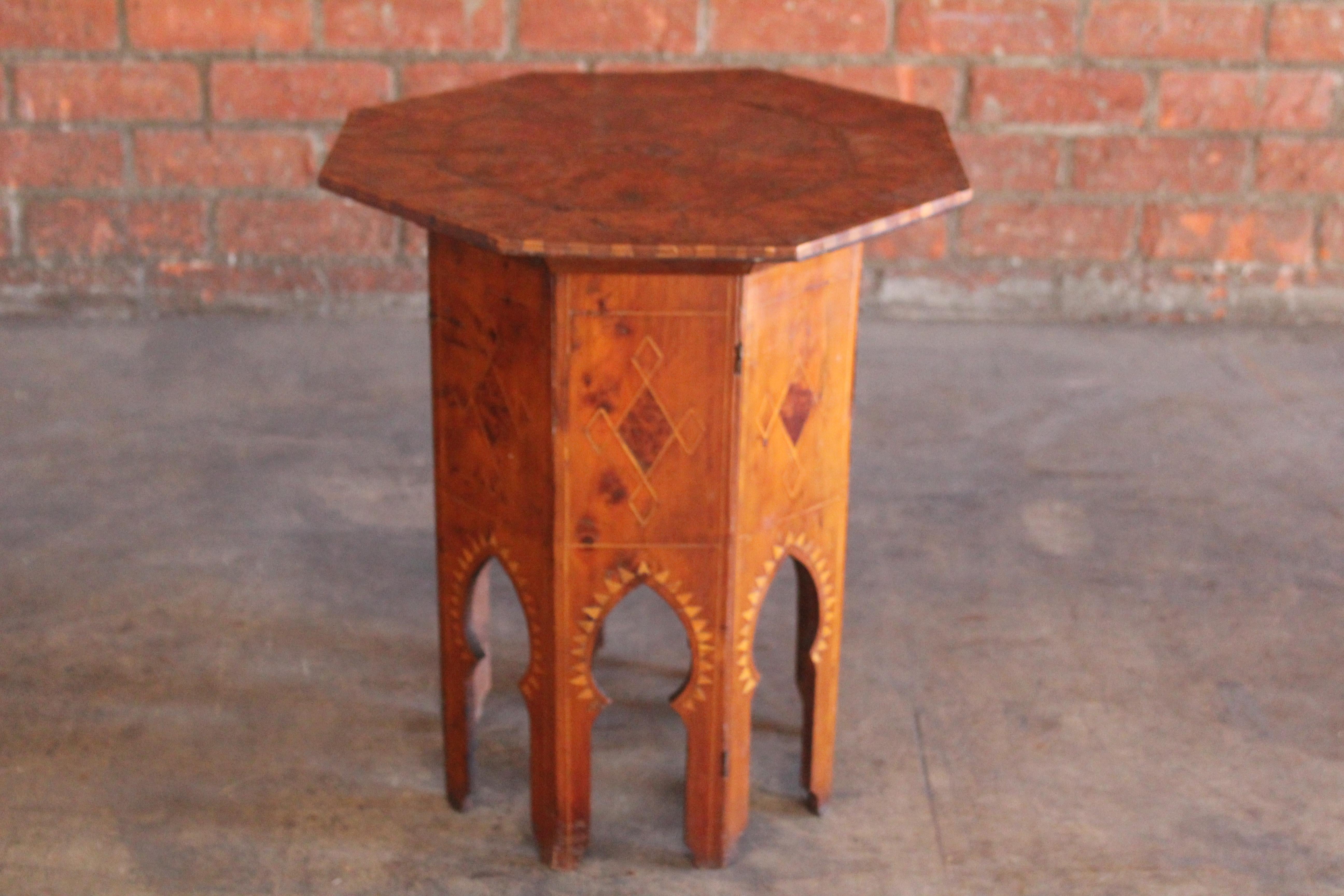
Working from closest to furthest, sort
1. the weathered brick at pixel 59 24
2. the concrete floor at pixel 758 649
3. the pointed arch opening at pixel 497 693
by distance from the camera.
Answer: the concrete floor at pixel 758 649, the pointed arch opening at pixel 497 693, the weathered brick at pixel 59 24

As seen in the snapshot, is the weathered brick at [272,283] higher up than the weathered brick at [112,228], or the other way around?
the weathered brick at [112,228]

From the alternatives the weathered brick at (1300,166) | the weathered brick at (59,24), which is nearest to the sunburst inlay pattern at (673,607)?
the weathered brick at (59,24)

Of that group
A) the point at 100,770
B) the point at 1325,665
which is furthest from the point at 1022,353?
the point at 100,770

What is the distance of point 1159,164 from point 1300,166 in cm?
39

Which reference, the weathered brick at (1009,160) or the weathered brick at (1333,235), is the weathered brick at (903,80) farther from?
the weathered brick at (1333,235)

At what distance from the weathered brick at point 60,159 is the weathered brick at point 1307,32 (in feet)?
10.1

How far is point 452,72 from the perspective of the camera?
436cm

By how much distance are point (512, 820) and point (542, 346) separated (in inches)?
31.5

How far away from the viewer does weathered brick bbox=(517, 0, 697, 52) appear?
432 cm

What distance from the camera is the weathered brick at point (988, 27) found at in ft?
14.2

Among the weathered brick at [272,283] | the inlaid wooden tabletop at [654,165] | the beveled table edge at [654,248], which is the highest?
the inlaid wooden tabletop at [654,165]

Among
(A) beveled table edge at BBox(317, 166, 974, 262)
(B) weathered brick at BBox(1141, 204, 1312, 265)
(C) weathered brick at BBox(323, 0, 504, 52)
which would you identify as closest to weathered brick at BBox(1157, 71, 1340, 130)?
(B) weathered brick at BBox(1141, 204, 1312, 265)

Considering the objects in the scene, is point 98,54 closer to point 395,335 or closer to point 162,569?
point 395,335

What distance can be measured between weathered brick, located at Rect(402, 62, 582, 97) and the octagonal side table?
1846 mm
